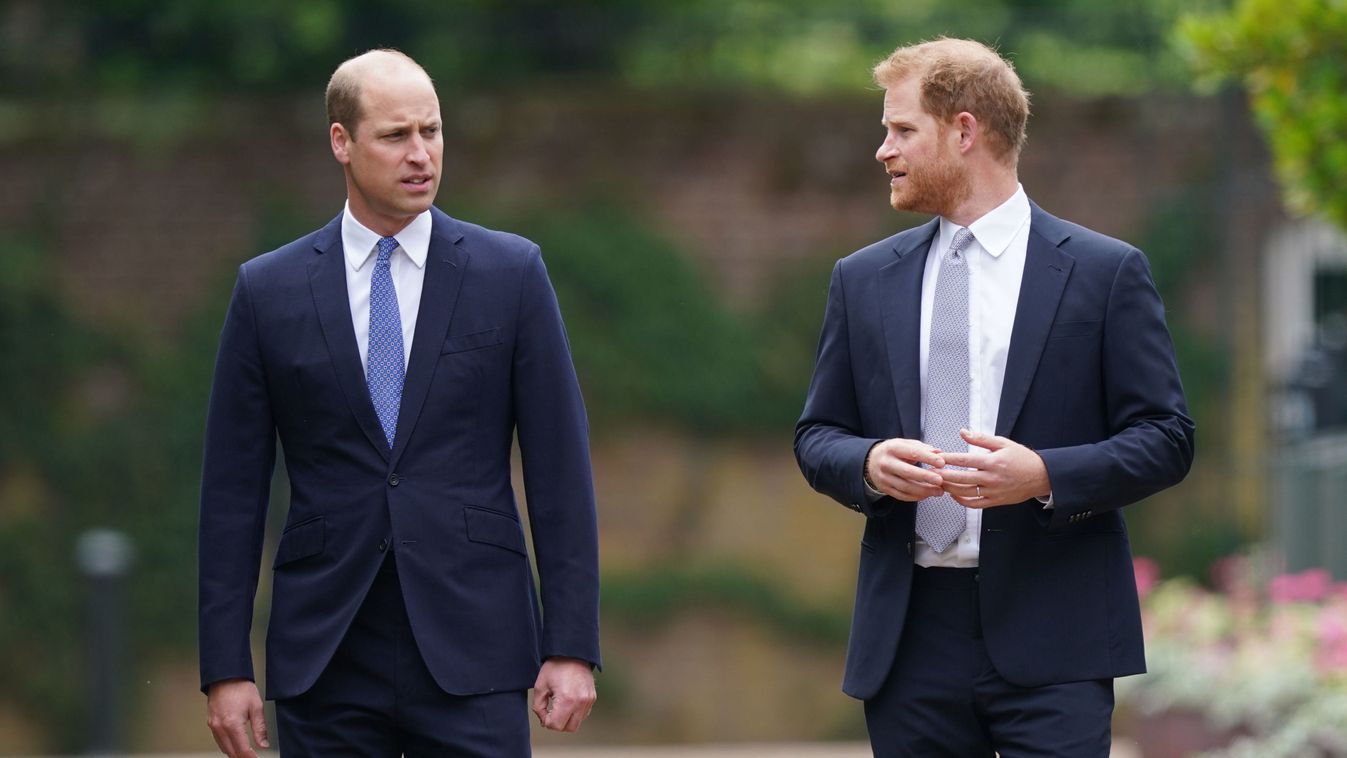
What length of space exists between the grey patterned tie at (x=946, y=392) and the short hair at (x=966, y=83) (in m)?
0.28

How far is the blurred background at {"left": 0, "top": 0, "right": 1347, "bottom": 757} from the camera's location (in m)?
11.5

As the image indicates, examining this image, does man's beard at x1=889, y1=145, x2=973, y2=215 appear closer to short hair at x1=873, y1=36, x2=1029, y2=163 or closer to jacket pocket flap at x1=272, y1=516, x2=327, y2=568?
short hair at x1=873, y1=36, x2=1029, y2=163

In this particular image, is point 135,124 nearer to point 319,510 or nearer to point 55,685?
point 55,685

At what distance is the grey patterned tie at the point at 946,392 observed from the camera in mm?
3639

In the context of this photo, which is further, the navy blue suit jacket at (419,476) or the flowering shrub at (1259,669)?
the flowering shrub at (1259,669)

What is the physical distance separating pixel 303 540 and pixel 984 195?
143cm

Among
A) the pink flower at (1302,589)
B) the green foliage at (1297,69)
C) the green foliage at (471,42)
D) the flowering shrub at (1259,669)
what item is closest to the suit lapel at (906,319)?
the green foliage at (1297,69)

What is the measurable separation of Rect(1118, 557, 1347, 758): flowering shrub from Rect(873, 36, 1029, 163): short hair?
351 cm

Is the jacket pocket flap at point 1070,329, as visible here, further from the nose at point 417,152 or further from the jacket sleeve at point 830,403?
the nose at point 417,152

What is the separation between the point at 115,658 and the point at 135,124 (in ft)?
Answer: 12.8

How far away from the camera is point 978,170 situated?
12.2ft

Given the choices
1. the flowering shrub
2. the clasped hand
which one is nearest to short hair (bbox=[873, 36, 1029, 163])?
the clasped hand

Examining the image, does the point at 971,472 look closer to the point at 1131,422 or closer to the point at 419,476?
the point at 1131,422

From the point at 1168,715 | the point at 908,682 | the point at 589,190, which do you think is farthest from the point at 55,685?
the point at 908,682
